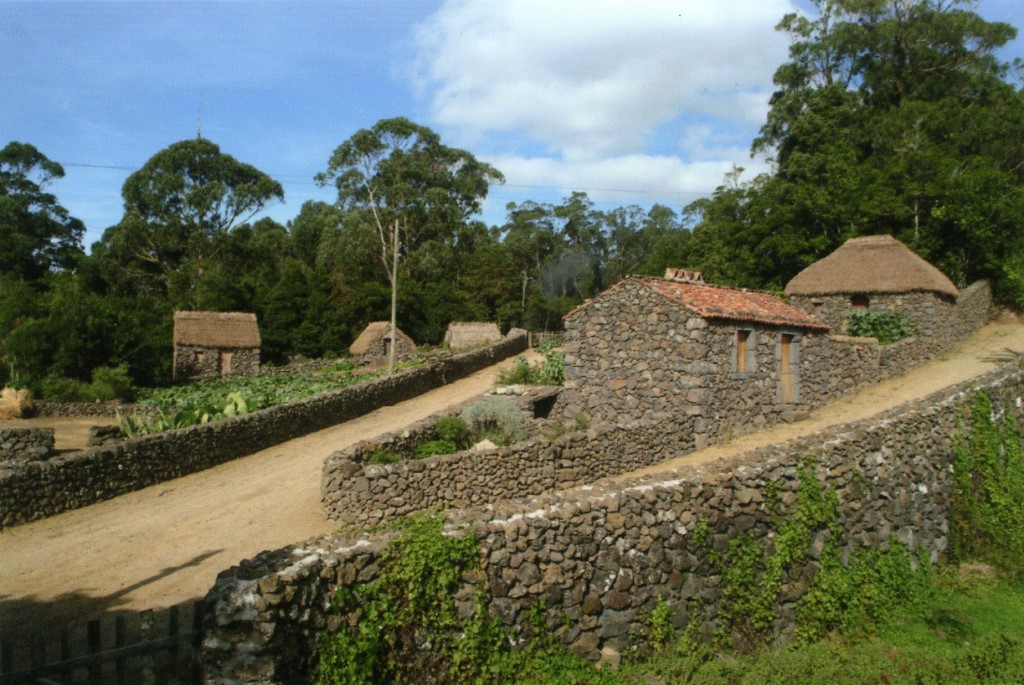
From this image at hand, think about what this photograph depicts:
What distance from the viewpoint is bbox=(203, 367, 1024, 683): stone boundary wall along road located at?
17.6 feet

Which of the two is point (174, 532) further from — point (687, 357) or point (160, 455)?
point (687, 357)

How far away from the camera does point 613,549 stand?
7195 millimetres

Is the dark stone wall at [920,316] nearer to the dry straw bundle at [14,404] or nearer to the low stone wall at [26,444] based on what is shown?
the low stone wall at [26,444]

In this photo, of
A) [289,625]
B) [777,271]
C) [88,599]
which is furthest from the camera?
[777,271]

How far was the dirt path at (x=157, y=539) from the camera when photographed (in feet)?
31.9

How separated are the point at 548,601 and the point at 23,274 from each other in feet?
190

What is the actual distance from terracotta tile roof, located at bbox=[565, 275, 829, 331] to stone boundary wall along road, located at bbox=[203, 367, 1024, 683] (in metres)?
6.83

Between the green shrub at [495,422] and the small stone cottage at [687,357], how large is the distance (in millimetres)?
2519

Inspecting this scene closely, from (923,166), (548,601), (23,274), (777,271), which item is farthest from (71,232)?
(548,601)

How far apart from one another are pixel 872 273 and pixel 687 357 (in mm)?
13706

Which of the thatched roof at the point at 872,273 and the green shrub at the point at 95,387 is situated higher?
the thatched roof at the point at 872,273

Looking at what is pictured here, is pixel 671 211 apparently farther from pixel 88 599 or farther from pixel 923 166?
pixel 88 599

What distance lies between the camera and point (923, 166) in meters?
33.2

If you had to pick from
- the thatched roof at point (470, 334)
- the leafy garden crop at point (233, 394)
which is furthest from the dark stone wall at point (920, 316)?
the leafy garden crop at point (233, 394)
